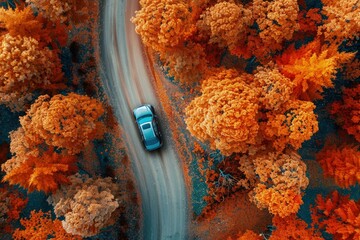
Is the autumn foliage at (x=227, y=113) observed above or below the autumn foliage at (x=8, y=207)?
above

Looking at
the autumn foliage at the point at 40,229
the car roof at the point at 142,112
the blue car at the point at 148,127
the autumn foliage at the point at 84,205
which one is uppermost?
the car roof at the point at 142,112

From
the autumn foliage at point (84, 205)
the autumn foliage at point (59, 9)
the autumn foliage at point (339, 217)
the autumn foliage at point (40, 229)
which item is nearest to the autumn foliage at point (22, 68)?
the autumn foliage at point (59, 9)

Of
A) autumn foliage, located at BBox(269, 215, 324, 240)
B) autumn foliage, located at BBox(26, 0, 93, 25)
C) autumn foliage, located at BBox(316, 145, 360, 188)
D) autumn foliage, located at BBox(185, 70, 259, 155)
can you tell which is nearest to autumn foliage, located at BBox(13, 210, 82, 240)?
autumn foliage, located at BBox(185, 70, 259, 155)

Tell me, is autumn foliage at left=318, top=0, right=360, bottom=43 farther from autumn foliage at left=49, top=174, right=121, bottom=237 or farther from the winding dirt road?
autumn foliage at left=49, top=174, right=121, bottom=237

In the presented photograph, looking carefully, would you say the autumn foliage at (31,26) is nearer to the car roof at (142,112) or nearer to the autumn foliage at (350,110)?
the car roof at (142,112)

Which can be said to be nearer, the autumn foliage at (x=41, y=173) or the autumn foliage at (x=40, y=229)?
the autumn foliage at (x=41, y=173)

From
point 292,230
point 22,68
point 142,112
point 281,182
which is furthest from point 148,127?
point 292,230

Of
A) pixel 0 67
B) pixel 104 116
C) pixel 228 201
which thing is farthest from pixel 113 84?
pixel 228 201
